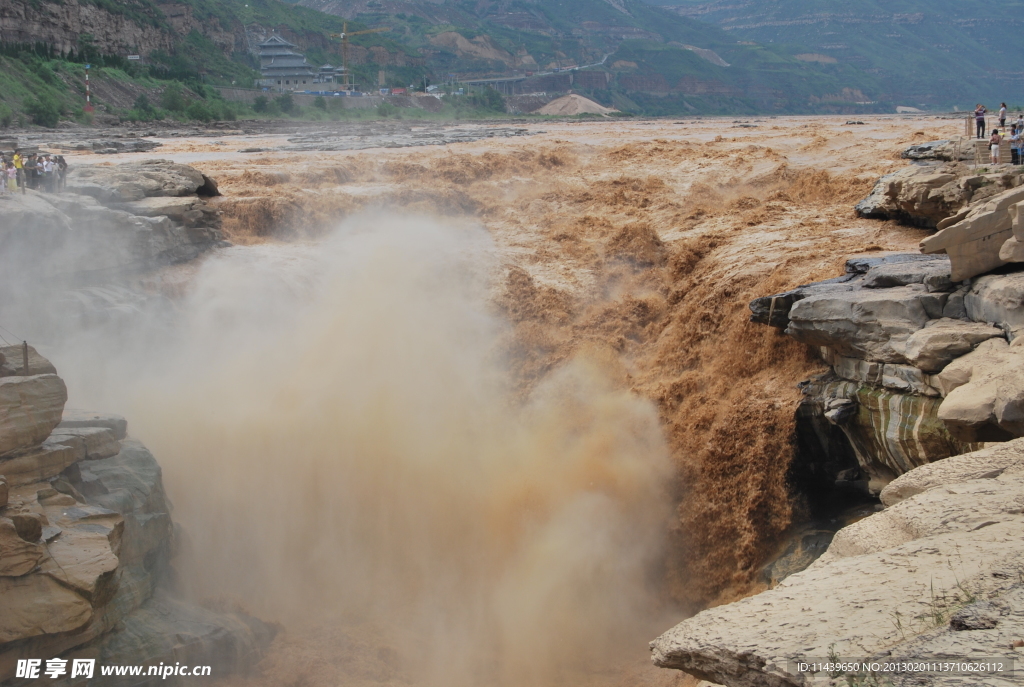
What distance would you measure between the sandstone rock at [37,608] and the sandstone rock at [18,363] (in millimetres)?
2847

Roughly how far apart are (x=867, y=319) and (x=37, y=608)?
11922mm

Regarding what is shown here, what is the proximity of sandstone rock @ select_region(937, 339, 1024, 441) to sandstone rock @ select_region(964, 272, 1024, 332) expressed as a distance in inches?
14.8

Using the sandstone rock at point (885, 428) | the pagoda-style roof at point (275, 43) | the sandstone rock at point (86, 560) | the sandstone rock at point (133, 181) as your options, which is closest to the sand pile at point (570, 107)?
the pagoda-style roof at point (275, 43)

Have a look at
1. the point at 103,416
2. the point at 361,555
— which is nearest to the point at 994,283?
the point at 361,555

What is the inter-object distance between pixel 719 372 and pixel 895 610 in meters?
9.61

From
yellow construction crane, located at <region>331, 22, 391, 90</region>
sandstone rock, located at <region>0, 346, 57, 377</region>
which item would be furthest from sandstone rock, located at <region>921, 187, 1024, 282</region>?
yellow construction crane, located at <region>331, 22, 391, 90</region>

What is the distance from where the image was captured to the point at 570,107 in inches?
4434

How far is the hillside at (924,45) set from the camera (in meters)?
150

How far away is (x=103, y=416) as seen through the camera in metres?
13.0

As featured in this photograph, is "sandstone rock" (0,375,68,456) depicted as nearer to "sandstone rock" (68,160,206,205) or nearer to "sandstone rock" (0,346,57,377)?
"sandstone rock" (0,346,57,377)

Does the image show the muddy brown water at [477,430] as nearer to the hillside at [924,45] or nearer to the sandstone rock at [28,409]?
the sandstone rock at [28,409]

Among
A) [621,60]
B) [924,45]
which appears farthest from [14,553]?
[924,45]

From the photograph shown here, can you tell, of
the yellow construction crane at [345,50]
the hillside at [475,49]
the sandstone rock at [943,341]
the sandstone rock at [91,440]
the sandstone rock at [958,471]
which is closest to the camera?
the sandstone rock at [958,471]

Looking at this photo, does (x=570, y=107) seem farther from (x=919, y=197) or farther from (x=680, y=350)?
(x=680, y=350)
